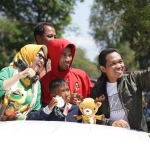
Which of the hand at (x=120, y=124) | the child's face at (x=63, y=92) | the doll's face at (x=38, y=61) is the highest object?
the doll's face at (x=38, y=61)

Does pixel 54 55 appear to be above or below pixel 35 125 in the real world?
above

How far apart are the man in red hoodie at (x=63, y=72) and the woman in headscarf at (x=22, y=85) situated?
11 centimetres

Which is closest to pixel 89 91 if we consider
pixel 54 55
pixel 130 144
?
pixel 54 55

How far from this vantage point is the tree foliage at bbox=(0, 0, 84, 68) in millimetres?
21906

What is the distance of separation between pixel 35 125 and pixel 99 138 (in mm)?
414

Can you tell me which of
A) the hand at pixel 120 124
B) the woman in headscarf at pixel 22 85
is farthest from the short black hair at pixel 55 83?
the hand at pixel 120 124

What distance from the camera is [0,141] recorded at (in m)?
1.91

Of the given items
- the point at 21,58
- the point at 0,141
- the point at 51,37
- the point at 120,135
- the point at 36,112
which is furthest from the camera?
the point at 51,37

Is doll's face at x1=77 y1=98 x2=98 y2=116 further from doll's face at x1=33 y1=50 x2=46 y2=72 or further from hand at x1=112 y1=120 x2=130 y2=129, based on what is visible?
doll's face at x1=33 y1=50 x2=46 y2=72

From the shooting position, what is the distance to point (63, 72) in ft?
12.3

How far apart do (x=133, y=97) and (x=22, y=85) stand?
96cm

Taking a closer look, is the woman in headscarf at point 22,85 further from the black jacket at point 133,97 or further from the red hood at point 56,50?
the black jacket at point 133,97

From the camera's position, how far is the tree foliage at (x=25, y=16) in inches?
862

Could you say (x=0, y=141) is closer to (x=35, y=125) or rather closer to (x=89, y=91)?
(x=35, y=125)
